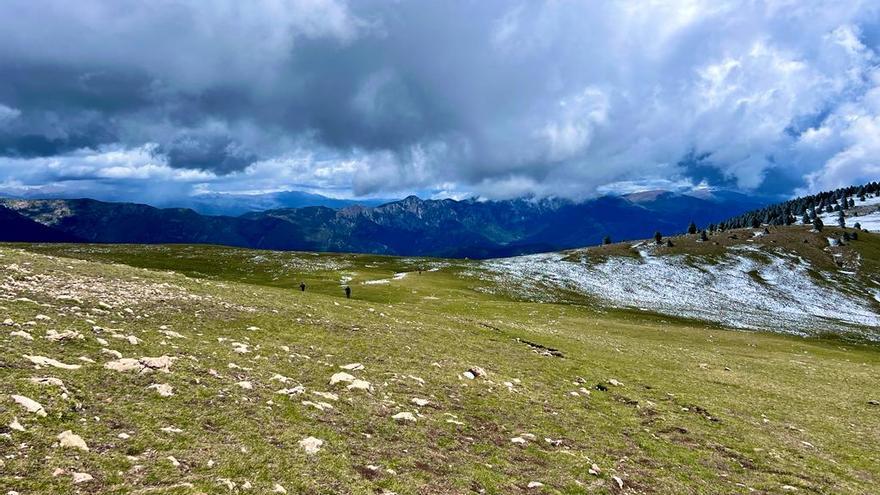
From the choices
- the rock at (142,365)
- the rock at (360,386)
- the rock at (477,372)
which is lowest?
the rock at (477,372)

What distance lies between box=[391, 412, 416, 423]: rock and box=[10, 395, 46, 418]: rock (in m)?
9.47

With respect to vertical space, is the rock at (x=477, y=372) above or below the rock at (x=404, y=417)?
below

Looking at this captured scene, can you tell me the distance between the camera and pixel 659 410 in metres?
23.7

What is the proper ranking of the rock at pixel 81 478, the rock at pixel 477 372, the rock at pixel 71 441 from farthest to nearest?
the rock at pixel 477 372 < the rock at pixel 71 441 < the rock at pixel 81 478

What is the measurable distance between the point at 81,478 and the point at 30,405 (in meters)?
3.54

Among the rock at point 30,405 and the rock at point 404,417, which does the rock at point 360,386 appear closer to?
the rock at point 404,417

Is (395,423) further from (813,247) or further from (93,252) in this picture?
(813,247)

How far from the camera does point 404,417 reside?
1625cm

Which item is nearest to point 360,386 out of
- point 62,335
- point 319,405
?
point 319,405

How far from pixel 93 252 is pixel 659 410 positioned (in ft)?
457

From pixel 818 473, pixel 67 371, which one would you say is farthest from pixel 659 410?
pixel 67 371

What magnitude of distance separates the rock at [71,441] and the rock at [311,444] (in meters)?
4.75

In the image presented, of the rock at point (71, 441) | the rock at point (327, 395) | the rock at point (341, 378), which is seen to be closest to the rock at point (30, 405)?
the rock at point (71, 441)

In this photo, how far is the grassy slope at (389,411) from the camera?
11.1m
